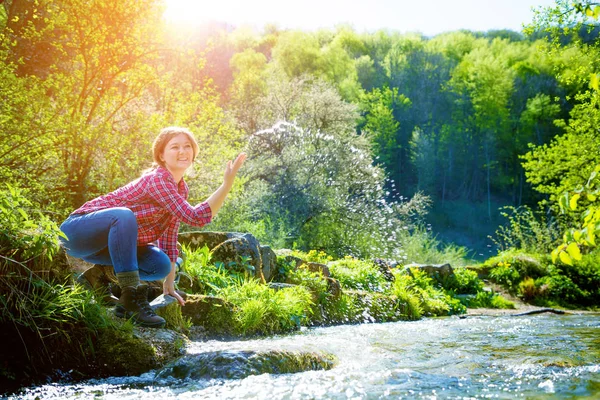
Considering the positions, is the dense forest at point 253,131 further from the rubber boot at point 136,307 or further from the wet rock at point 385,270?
the wet rock at point 385,270

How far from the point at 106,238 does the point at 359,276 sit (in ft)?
25.4

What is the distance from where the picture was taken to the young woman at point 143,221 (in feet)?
15.4

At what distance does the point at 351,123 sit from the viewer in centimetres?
2812

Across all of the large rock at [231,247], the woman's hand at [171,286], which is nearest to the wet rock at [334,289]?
the large rock at [231,247]

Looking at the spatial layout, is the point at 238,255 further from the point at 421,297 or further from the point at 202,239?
the point at 421,297

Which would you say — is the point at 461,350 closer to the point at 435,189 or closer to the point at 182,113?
the point at 182,113

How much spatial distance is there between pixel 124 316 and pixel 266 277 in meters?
4.76

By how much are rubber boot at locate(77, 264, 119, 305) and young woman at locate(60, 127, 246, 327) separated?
13.0 inches

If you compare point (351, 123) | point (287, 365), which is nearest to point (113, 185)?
point (287, 365)

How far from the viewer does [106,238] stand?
4.81 m

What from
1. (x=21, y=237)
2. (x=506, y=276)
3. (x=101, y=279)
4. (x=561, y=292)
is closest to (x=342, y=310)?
(x=101, y=279)

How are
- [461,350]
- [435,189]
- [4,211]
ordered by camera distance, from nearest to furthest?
[4,211]
[461,350]
[435,189]

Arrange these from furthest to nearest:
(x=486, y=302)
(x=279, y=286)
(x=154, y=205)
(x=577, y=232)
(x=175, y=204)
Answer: (x=486, y=302), (x=279, y=286), (x=154, y=205), (x=175, y=204), (x=577, y=232)

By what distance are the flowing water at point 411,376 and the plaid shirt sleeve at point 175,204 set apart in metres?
1.07
